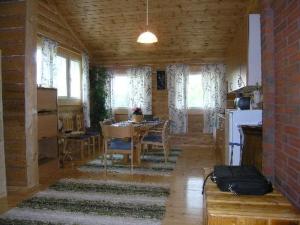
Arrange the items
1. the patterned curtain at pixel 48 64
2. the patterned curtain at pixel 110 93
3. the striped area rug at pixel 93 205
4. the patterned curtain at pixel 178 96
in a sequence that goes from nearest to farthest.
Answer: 1. the striped area rug at pixel 93 205
2. the patterned curtain at pixel 48 64
3. the patterned curtain at pixel 178 96
4. the patterned curtain at pixel 110 93

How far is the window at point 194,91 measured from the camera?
303 inches

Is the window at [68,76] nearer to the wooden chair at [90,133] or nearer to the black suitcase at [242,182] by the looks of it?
the wooden chair at [90,133]

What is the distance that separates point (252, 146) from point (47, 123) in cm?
299

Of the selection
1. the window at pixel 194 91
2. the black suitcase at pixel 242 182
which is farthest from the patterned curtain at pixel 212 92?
the black suitcase at pixel 242 182

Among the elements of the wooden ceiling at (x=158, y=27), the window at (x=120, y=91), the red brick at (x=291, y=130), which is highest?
the wooden ceiling at (x=158, y=27)

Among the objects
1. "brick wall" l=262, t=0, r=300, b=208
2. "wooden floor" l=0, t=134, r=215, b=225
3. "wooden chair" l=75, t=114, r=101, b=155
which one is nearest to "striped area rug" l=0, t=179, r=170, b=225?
"wooden floor" l=0, t=134, r=215, b=225

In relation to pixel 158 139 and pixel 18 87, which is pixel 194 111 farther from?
pixel 18 87

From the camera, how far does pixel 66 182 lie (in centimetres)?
398

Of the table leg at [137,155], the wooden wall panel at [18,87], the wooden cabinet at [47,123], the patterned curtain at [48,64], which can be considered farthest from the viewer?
the patterned curtain at [48,64]

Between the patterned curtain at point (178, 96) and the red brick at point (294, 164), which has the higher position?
the patterned curtain at point (178, 96)

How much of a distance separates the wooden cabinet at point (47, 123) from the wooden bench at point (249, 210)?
3.11 metres

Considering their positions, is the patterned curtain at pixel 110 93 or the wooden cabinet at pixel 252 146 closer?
the wooden cabinet at pixel 252 146

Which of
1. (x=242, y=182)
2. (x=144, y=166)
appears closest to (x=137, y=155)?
(x=144, y=166)

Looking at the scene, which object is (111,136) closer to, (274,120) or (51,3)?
(274,120)
